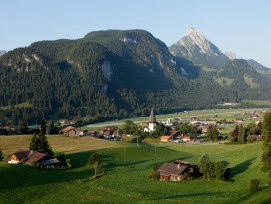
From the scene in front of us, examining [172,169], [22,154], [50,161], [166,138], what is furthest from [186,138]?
[50,161]

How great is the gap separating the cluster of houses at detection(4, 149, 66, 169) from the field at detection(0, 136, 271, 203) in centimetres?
255

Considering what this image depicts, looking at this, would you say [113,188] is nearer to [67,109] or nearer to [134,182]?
[134,182]

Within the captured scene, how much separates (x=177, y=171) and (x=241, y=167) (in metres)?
11.5

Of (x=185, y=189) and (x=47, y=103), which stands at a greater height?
(x=47, y=103)

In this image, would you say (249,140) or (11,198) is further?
(249,140)

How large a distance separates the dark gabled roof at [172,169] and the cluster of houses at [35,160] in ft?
57.4

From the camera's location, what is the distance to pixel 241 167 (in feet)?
201

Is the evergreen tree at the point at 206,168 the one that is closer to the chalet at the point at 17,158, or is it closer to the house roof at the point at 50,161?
the house roof at the point at 50,161

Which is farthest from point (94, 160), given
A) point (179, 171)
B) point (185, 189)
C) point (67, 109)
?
point (67, 109)

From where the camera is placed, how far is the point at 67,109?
185750 mm

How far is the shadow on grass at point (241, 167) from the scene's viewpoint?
192 feet

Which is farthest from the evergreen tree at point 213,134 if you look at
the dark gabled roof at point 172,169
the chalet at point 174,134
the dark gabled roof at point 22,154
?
the dark gabled roof at point 22,154

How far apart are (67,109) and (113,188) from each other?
140 m

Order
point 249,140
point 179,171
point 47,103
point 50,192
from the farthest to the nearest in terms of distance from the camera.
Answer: point 47,103
point 249,140
point 179,171
point 50,192
